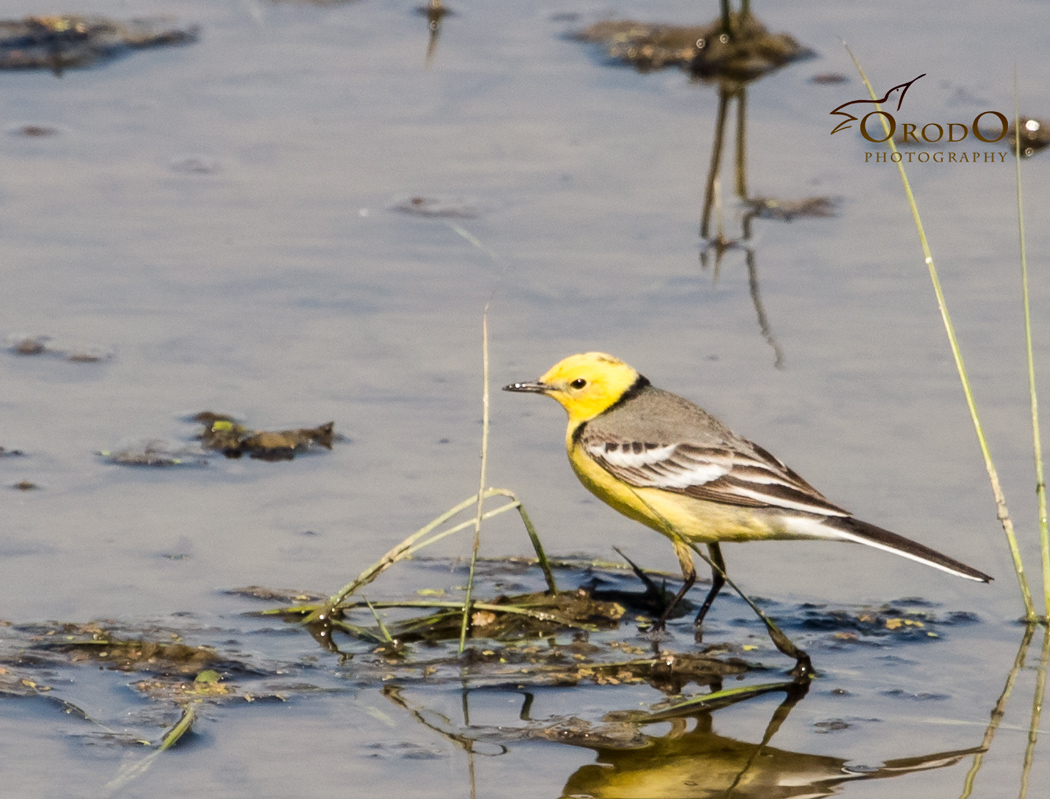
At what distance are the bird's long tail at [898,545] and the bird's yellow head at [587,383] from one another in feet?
4.00

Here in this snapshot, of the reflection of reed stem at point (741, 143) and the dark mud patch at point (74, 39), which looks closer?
the reflection of reed stem at point (741, 143)

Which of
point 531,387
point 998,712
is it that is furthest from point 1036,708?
point 531,387

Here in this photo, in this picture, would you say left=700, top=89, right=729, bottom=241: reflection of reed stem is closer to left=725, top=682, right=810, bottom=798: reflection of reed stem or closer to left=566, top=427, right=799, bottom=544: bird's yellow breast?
left=566, top=427, right=799, bottom=544: bird's yellow breast

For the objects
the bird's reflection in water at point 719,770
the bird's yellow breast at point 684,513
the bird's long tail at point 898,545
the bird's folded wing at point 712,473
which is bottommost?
the bird's reflection in water at point 719,770

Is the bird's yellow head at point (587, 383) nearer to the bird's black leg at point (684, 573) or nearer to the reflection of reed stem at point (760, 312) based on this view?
the bird's black leg at point (684, 573)

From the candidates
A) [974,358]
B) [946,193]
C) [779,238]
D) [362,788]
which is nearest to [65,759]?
[362,788]

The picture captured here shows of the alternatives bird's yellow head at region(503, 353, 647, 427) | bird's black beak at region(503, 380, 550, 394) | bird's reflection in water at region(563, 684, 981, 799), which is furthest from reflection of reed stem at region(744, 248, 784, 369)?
bird's reflection in water at region(563, 684, 981, 799)

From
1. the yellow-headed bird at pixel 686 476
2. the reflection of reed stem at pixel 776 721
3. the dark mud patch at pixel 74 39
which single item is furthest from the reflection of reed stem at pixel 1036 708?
the dark mud patch at pixel 74 39

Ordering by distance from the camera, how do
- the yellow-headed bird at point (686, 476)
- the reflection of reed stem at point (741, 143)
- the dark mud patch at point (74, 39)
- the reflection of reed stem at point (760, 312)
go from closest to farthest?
the yellow-headed bird at point (686, 476) → the reflection of reed stem at point (760, 312) → the reflection of reed stem at point (741, 143) → the dark mud patch at point (74, 39)

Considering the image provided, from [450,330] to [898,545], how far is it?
3154 mm

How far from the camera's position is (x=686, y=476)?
622 cm

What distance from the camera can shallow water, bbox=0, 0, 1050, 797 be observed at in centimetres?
531

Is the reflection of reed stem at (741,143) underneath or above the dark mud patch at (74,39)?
underneath

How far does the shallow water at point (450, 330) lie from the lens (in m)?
5.31
